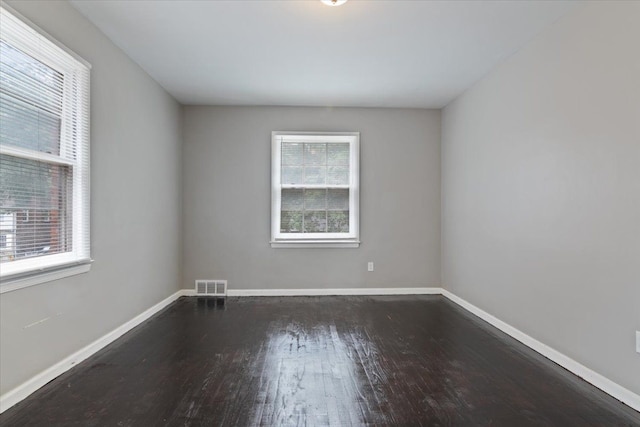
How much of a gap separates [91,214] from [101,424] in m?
1.54

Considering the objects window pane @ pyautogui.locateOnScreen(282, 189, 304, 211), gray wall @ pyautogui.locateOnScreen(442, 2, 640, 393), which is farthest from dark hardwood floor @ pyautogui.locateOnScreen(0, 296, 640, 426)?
window pane @ pyautogui.locateOnScreen(282, 189, 304, 211)

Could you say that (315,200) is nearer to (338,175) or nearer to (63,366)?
(338,175)

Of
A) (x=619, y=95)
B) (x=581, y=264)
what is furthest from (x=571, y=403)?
(x=619, y=95)

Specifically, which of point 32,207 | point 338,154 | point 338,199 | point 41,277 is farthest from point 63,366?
point 338,154

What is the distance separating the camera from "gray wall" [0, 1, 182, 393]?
2.21 meters

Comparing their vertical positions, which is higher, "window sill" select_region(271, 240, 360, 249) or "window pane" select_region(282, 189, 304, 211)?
"window pane" select_region(282, 189, 304, 211)

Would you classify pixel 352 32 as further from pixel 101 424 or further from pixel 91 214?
pixel 101 424

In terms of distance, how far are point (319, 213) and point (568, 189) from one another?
2939 mm

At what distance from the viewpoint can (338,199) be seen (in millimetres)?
4945

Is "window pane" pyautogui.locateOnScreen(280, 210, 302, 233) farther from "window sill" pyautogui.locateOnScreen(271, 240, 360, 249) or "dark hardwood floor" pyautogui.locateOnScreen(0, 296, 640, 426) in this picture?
"dark hardwood floor" pyautogui.locateOnScreen(0, 296, 640, 426)

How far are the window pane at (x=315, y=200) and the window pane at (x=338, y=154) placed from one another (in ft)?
1.43

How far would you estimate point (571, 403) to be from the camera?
212 centimetres

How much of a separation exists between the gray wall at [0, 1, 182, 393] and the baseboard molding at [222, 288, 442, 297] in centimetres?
88

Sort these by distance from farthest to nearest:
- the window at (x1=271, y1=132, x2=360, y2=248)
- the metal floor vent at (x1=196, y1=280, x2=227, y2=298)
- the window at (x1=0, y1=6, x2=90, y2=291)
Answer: the window at (x1=271, y1=132, x2=360, y2=248) → the metal floor vent at (x1=196, y1=280, x2=227, y2=298) → the window at (x1=0, y1=6, x2=90, y2=291)
